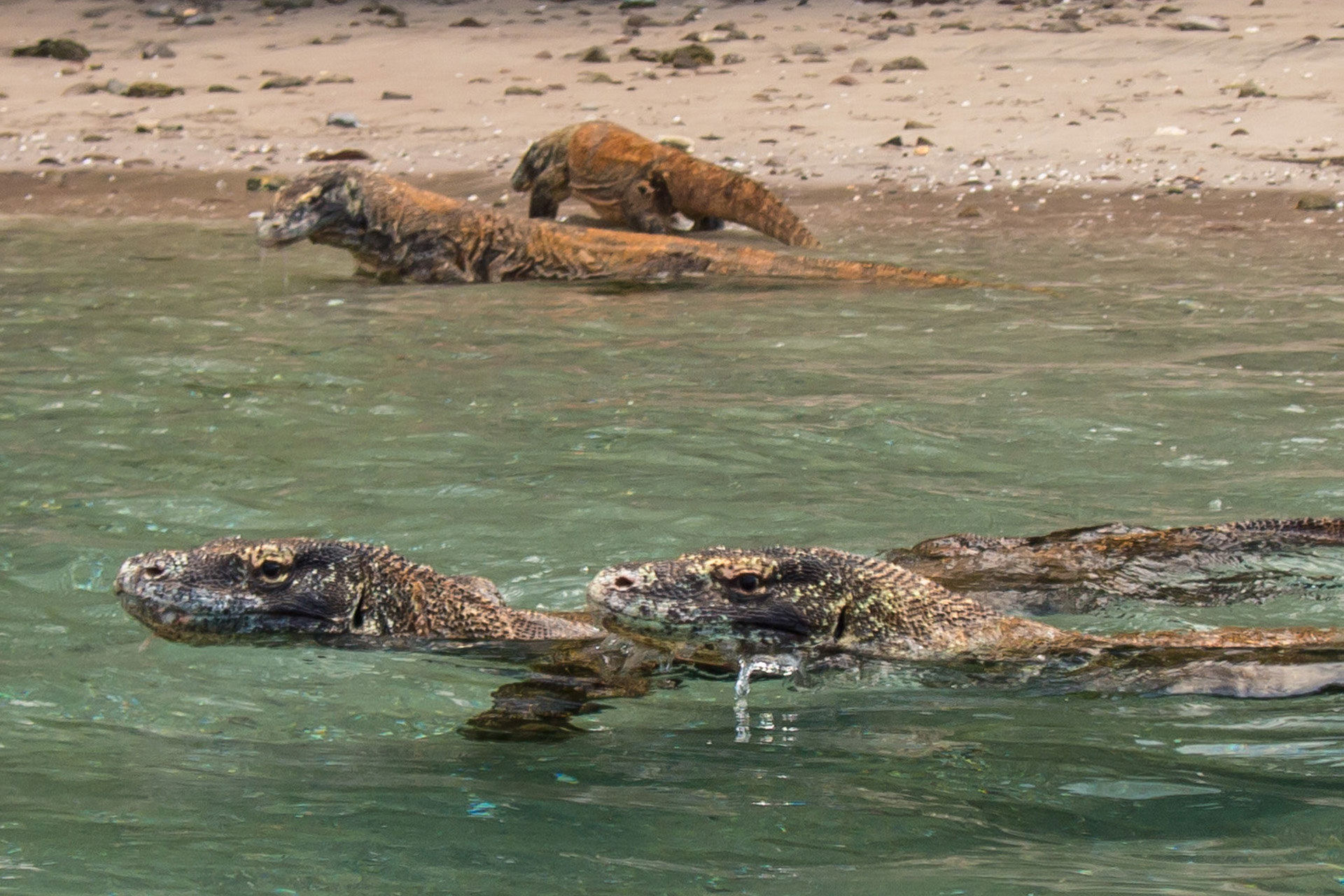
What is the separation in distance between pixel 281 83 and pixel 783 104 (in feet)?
18.7

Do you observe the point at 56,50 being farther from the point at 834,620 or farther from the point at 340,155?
the point at 834,620

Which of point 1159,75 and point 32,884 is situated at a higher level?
point 1159,75

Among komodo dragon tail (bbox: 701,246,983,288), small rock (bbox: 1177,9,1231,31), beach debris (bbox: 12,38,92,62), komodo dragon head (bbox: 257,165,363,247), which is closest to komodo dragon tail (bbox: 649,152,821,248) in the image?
komodo dragon tail (bbox: 701,246,983,288)

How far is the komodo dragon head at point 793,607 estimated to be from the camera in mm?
4402

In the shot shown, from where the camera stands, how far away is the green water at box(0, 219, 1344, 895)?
326 centimetres

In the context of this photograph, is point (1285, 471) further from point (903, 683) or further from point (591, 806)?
point (591, 806)

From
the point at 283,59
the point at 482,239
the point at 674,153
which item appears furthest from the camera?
the point at 283,59

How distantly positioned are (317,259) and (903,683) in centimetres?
998

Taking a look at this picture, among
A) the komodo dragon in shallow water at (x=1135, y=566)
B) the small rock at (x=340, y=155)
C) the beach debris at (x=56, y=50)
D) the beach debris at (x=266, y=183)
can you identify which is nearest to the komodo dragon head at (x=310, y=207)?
the beach debris at (x=266, y=183)

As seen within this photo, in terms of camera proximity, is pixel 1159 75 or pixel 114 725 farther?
pixel 1159 75

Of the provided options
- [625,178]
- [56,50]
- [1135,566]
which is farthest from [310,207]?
[56,50]

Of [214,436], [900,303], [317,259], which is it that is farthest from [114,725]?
[317,259]

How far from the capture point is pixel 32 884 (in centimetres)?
298

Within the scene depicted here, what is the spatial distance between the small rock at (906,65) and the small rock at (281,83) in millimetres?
6369
